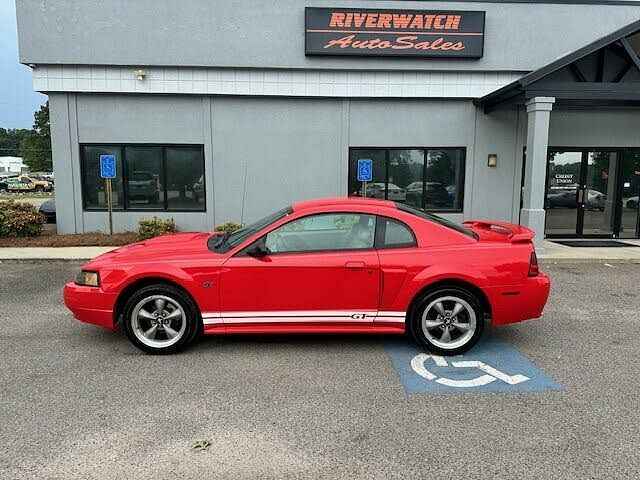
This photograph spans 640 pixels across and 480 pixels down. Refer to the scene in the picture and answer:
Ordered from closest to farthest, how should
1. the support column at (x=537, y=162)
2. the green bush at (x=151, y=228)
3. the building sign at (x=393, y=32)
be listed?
the support column at (x=537, y=162) < the green bush at (x=151, y=228) < the building sign at (x=393, y=32)

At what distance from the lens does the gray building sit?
1185cm

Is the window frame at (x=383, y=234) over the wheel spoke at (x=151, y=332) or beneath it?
over

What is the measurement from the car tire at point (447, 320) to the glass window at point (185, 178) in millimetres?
8872

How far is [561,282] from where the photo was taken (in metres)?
8.30

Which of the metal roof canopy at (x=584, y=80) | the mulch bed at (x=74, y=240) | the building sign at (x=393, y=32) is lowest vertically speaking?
the mulch bed at (x=74, y=240)

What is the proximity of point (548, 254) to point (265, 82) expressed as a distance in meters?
7.61

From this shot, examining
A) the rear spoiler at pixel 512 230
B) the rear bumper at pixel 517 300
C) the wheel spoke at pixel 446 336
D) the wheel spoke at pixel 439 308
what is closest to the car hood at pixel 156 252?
the wheel spoke at pixel 439 308

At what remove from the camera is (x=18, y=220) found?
11703 mm

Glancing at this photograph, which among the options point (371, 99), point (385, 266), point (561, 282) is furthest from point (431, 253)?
point (371, 99)

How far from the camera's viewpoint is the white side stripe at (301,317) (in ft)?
15.5

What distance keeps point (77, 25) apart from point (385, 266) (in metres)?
10.9

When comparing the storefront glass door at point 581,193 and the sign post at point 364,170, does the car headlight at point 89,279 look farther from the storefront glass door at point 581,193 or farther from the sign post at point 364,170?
the storefront glass door at point 581,193

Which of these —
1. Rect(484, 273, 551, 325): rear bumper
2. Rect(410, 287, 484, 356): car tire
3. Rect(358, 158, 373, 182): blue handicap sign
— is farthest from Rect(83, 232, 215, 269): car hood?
Rect(358, 158, 373, 182): blue handicap sign

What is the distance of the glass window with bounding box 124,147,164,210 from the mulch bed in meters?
0.97
